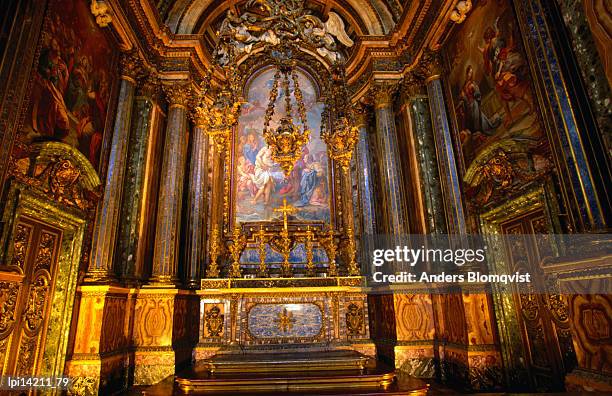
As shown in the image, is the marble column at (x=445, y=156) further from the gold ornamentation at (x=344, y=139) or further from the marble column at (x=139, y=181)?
the marble column at (x=139, y=181)

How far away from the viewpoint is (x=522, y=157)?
483 cm

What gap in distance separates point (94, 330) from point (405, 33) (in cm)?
809

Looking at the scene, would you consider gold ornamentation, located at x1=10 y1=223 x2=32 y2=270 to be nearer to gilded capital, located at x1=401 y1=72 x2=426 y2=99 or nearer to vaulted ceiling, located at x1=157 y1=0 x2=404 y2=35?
vaulted ceiling, located at x1=157 y1=0 x2=404 y2=35

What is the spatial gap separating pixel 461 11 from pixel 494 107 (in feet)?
→ 6.55

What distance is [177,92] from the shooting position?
7.45 meters

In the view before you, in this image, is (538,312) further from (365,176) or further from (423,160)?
(365,176)

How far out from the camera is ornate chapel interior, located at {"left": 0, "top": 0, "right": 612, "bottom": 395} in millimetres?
3715

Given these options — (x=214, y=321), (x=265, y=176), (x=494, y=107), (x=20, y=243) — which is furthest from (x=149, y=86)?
(x=494, y=107)

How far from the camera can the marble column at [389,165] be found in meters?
7.03

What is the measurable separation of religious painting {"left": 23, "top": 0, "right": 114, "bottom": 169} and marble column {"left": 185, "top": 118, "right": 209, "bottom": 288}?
2.26 meters

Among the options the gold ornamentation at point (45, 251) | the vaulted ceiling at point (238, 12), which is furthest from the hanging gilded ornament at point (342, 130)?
the gold ornamentation at point (45, 251)

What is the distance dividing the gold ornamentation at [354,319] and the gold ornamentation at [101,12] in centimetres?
650

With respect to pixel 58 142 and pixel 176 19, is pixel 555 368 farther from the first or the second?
pixel 176 19

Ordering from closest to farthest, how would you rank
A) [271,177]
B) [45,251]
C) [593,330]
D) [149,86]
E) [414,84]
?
[593,330] < [45,251] < [149,86] < [414,84] < [271,177]
